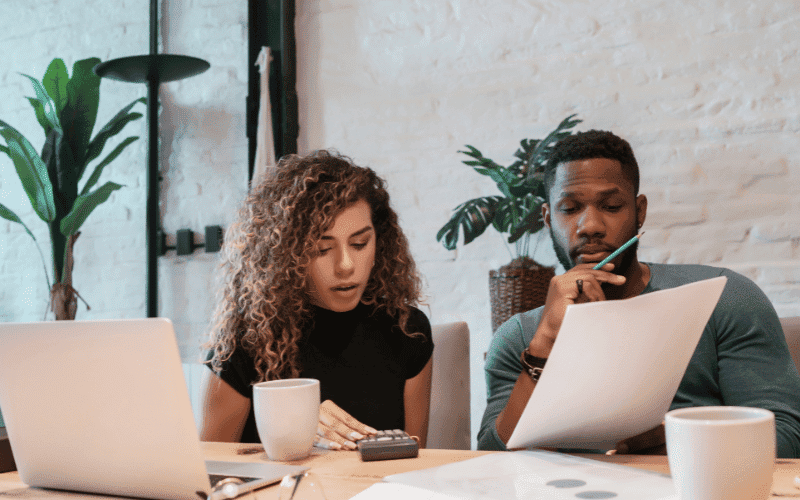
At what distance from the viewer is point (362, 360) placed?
1328 millimetres

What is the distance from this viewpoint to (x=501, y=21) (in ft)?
8.09

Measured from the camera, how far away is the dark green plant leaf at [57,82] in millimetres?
2385

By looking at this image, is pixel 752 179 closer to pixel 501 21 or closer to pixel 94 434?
pixel 501 21

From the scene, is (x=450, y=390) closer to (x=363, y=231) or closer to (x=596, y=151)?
(x=363, y=231)

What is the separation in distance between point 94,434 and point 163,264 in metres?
2.19

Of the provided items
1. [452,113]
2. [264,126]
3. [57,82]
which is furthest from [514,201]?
[57,82]

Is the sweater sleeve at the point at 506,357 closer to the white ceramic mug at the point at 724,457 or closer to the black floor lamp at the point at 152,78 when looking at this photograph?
the white ceramic mug at the point at 724,457

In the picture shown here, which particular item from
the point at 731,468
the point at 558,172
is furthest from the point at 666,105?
the point at 731,468

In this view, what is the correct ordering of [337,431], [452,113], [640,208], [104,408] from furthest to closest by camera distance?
[452,113], [640,208], [337,431], [104,408]

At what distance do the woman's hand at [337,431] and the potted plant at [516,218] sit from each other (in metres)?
1.09

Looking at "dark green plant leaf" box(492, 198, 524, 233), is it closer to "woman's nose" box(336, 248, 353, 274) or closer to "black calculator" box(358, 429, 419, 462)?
"woman's nose" box(336, 248, 353, 274)

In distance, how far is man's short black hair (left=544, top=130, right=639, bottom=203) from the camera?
132 centimetres

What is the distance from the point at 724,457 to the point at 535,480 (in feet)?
0.67

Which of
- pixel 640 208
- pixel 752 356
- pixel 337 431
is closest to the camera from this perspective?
pixel 337 431
